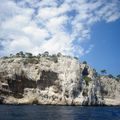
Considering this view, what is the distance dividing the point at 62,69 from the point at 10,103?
94.4ft

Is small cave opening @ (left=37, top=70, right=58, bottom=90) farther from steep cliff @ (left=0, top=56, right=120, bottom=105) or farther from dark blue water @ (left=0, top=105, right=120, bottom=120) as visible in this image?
dark blue water @ (left=0, top=105, right=120, bottom=120)

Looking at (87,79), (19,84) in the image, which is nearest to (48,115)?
(19,84)

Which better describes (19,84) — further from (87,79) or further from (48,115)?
(48,115)

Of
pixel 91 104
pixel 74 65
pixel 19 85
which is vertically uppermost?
pixel 74 65

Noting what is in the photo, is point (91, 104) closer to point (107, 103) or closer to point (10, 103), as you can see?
point (107, 103)

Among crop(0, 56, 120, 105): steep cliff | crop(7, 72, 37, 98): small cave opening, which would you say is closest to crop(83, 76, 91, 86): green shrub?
crop(0, 56, 120, 105): steep cliff

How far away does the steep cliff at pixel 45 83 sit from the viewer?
121562mm

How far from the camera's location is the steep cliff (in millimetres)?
121562

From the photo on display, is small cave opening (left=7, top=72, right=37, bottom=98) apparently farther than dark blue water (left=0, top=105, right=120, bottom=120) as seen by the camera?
Yes

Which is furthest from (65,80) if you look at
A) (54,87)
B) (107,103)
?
(107,103)

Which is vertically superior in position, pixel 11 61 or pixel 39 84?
pixel 11 61

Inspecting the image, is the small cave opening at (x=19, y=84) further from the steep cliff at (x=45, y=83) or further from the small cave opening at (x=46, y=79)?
the small cave opening at (x=46, y=79)

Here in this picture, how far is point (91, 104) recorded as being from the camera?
132500 millimetres

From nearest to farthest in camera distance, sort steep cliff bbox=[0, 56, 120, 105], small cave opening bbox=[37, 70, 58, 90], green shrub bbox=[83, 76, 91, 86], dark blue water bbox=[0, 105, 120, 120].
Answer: dark blue water bbox=[0, 105, 120, 120]
steep cliff bbox=[0, 56, 120, 105]
small cave opening bbox=[37, 70, 58, 90]
green shrub bbox=[83, 76, 91, 86]
